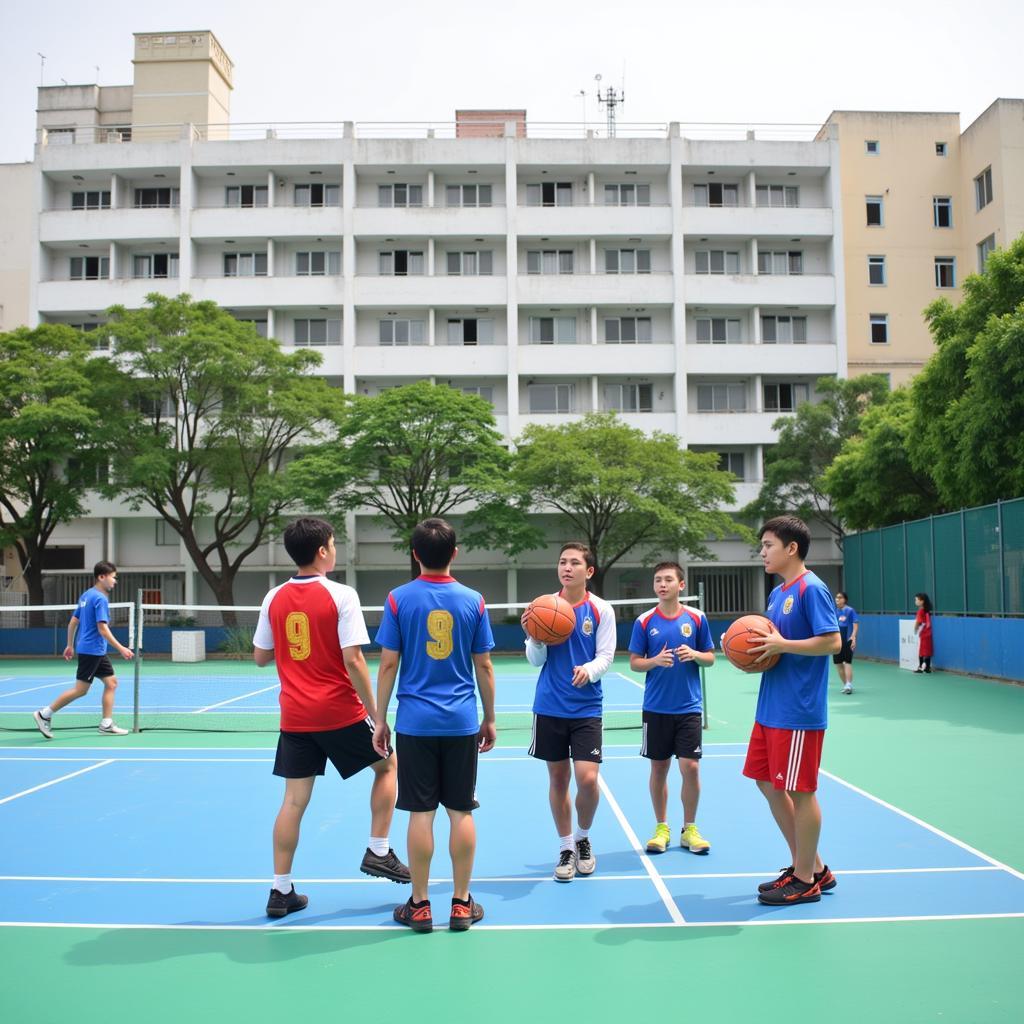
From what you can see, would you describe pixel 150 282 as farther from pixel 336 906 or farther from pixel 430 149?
pixel 336 906

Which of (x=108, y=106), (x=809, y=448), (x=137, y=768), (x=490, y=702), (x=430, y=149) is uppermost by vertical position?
(x=108, y=106)

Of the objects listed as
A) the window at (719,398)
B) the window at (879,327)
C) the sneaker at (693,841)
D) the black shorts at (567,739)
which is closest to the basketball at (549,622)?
the black shorts at (567,739)

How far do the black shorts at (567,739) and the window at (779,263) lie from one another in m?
42.5

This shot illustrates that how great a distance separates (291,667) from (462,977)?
203 cm

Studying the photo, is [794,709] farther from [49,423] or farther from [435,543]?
[49,423]

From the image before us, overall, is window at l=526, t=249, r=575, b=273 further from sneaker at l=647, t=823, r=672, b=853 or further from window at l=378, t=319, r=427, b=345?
sneaker at l=647, t=823, r=672, b=853

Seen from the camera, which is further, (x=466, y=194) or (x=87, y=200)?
(x=87, y=200)

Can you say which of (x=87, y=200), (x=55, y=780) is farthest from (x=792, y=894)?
(x=87, y=200)

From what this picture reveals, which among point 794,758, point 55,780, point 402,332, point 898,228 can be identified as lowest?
point 55,780

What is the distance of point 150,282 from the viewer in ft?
145

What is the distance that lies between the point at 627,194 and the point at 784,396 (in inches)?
452

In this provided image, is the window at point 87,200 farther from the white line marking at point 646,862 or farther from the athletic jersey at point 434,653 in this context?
the athletic jersey at point 434,653

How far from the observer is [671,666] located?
724 centimetres

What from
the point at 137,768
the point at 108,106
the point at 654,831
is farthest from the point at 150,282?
the point at 654,831
